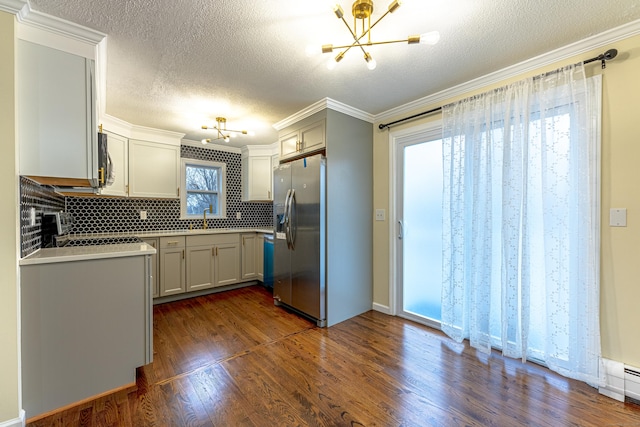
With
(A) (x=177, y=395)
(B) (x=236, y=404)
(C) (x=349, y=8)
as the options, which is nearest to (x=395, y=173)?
(C) (x=349, y=8)

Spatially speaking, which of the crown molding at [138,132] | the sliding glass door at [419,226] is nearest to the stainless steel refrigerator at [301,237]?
the sliding glass door at [419,226]

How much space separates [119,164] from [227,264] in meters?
1.95

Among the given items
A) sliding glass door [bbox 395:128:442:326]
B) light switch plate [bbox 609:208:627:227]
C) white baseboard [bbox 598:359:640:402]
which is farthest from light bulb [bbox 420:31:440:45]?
white baseboard [bbox 598:359:640:402]

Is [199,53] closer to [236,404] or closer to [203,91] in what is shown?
[203,91]

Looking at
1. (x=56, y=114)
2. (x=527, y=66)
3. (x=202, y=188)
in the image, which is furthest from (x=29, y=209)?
(x=527, y=66)

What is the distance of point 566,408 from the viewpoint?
164 centimetres

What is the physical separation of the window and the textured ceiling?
1.53 metres

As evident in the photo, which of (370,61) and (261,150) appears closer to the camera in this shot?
(370,61)

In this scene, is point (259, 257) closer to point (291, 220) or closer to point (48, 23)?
point (291, 220)

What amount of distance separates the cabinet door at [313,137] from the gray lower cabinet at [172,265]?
2.15 metres

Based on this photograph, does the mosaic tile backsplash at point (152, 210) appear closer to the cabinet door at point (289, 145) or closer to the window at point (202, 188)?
the window at point (202, 188)

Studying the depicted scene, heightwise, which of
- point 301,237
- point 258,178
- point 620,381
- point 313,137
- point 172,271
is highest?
point 313,137

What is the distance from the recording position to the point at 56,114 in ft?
5.55

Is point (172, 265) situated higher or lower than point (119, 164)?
lower
